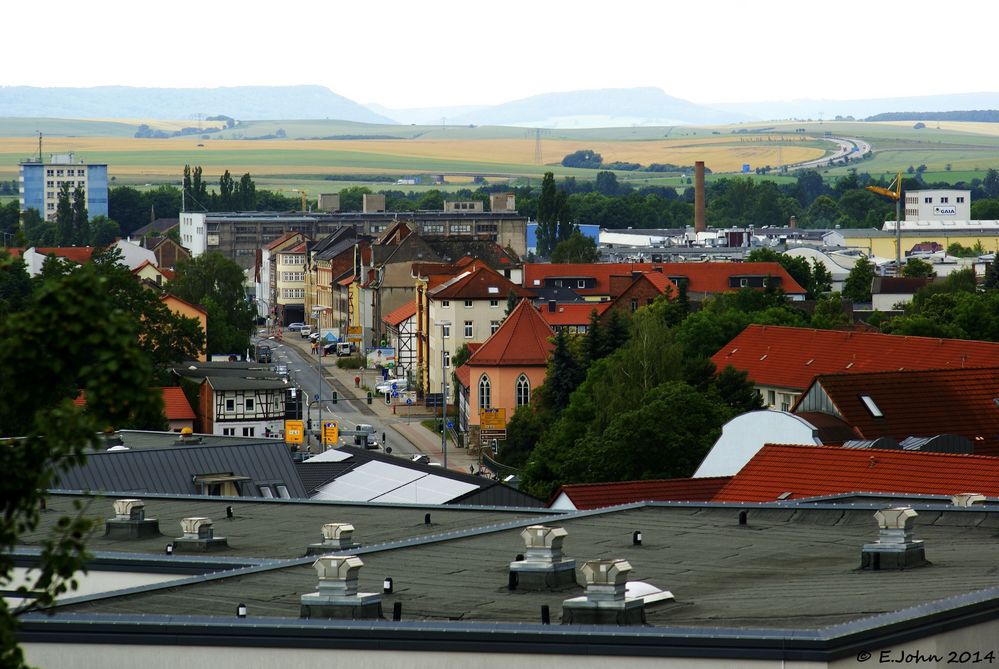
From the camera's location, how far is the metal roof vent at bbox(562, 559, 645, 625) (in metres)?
17.3

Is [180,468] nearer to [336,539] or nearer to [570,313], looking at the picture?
[336,539]

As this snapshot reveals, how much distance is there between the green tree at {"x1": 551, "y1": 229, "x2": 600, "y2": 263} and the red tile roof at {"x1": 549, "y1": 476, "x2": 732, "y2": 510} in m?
127

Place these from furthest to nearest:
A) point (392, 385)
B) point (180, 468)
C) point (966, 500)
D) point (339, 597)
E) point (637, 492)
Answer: point (392, 385) → point (180, 468) → point (637, 492) → point (966, 500) → point (339, 597)

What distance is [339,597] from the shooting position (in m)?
18.4

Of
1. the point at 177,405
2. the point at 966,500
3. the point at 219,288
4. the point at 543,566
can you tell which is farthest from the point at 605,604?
the point at 219,288

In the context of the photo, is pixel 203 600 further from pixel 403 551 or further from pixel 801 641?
pixel 801 641

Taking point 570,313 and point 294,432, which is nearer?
point 294,432

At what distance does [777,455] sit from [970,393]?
17.0 metres

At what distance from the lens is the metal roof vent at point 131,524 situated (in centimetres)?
2880

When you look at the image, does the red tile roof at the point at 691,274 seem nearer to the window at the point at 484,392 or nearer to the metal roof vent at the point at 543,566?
the window at the point at 484,392

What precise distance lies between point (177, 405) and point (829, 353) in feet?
91.7

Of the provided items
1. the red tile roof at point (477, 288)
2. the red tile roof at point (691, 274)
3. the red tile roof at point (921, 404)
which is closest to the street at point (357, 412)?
the red tile roof at point (477, 288)

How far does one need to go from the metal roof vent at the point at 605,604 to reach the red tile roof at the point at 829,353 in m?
54.5

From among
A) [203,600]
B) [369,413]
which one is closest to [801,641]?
[203,600]
